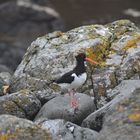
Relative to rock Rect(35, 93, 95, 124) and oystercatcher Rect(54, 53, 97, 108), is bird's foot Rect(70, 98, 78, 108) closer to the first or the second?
rock Rect(35, 93, 95, 124)

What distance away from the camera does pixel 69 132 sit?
10477mm

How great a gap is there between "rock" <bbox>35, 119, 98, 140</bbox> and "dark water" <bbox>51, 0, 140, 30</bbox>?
2778cm

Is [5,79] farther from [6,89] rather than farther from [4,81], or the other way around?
[6,89]

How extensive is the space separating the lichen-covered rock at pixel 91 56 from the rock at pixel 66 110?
1.86ft

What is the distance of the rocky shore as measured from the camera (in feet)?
31.0

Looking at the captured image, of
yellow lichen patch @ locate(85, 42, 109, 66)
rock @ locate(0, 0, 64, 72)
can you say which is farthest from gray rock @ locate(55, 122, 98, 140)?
rock @ locate(0, 0, 64, 72)

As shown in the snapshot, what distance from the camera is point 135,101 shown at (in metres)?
9.66

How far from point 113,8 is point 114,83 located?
1183 inches

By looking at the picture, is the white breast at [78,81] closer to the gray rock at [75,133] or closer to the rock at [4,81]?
the rock at [4,81]

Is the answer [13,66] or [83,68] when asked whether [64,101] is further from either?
[13,66]

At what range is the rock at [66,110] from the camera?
475 inches

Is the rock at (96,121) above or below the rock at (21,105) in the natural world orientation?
below

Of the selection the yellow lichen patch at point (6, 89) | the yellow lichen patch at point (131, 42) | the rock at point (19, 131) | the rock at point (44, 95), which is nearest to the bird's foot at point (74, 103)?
the rock at point (44, 95)

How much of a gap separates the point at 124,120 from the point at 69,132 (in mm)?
1491
